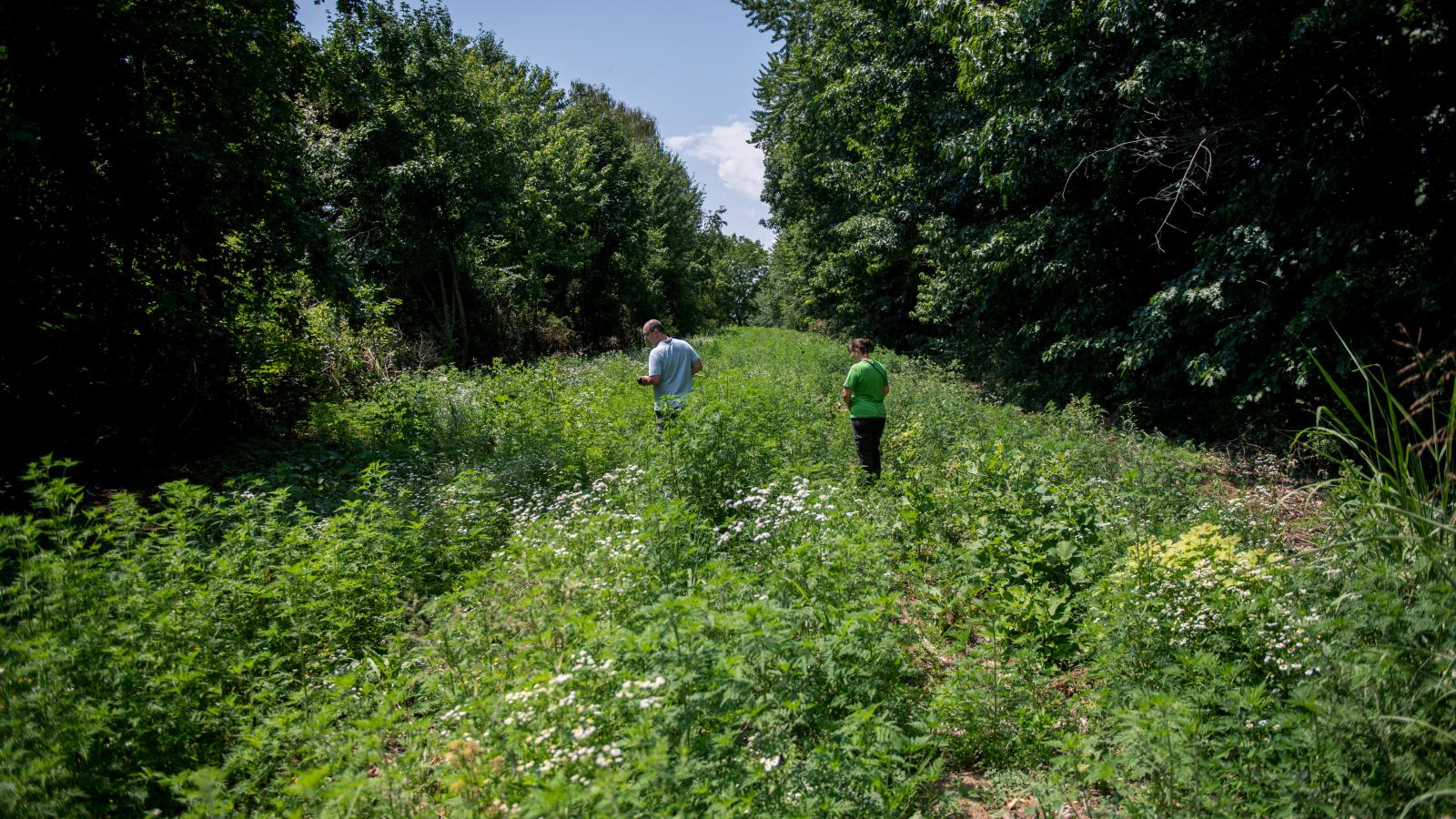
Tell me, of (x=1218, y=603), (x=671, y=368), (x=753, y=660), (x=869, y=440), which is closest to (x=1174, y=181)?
(x=869, y=440)

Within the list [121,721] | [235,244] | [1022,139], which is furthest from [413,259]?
[121,721]

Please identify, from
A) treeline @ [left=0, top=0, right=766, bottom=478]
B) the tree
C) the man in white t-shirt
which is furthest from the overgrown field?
treeline @ [left=0, top=0, right=766, bottom=478]

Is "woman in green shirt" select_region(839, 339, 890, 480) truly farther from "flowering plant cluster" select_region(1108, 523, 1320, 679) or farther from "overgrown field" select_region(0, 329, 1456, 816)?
"flowering plant cluster" select_region(1108, 523, 1320, 679)

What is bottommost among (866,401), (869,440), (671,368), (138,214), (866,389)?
(869,440)

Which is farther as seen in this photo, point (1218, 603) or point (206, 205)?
point (206, 205)

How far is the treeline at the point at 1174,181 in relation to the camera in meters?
7.11

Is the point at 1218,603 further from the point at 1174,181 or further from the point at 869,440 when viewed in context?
the point at 1174,181

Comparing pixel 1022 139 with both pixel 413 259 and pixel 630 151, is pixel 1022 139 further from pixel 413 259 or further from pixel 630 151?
pixel 630 151

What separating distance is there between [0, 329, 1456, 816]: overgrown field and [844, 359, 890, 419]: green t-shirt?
4.81 feet

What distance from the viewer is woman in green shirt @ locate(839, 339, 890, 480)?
23.0 feet

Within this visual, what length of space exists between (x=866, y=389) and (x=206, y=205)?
8966 mm

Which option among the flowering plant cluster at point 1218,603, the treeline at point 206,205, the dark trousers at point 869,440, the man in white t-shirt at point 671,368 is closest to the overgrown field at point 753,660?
the flowering plant cluster at point 1218,603

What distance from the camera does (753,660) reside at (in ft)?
9.50

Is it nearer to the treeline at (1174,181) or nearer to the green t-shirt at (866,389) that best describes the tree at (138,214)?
the green t-shirt at (866,389)
